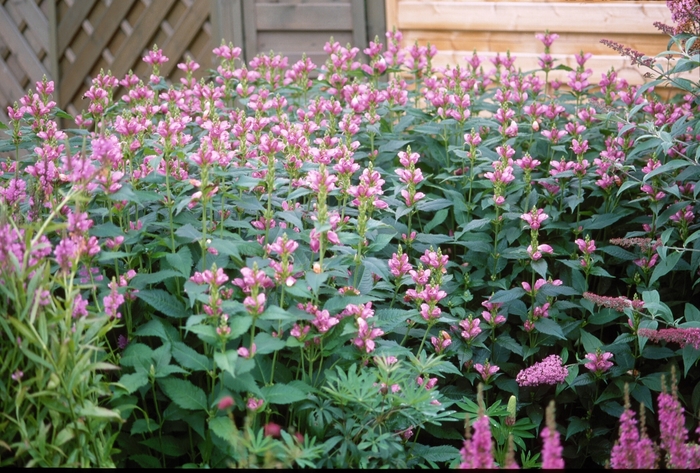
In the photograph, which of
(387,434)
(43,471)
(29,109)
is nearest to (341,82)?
(29,109)

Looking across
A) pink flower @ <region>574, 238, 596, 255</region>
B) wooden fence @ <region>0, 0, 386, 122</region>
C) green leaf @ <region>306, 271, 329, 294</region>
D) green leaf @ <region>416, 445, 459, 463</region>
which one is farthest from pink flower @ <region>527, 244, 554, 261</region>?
wooden fence @ <region>0, 0, 386, 122</region>

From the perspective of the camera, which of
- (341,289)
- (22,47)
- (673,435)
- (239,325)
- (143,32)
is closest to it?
(673,435)

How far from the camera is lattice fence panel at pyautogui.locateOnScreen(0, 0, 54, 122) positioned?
5.75 metres

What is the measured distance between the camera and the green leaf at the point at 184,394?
163 centimetres

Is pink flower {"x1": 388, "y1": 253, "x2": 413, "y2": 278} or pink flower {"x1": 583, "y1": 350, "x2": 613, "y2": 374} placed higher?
pink flower {"x1": 388, "y1": 253, "x2": 413, "y2": 278}

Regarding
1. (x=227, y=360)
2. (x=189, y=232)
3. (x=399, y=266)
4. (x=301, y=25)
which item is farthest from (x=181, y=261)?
(x=301, y=25)

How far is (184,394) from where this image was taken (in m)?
1.64

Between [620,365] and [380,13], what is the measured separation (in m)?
2.93

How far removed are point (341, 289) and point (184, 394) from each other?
435 millimetres

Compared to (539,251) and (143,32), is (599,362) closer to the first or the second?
(539,251)

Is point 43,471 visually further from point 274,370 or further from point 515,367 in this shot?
point 515,367

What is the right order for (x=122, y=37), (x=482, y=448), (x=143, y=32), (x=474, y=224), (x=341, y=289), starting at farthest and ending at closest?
(x=122, y=37), (x=143, y=32), (x=474, y=224), (x=341, y=289), (x=482, y=448)

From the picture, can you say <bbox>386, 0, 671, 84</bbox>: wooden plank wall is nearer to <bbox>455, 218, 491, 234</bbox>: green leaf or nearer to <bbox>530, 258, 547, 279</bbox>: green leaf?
<bbox>455, 218, 491, 234</bbox>: green leaf

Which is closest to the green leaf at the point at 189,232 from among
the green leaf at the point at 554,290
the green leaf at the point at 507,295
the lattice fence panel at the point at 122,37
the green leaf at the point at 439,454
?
the green leaf at the point at 439,454
